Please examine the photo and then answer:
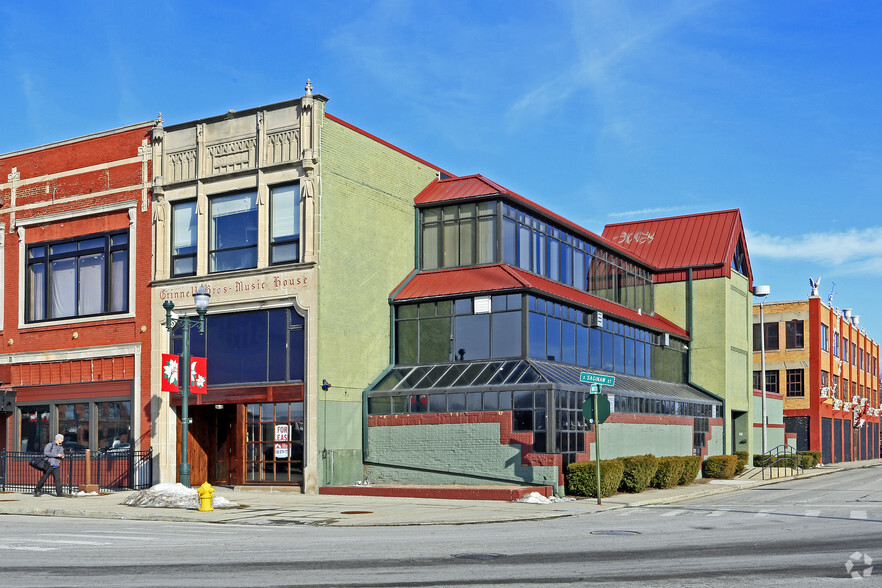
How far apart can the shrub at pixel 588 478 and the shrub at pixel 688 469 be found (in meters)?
6.62

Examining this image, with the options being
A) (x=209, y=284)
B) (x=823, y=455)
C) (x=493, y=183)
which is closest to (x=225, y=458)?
(x=209, y=284)

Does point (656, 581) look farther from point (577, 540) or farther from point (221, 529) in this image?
point (221, 529)

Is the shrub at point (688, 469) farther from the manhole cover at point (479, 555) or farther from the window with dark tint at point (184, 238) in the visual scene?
the manhole cover at point (479, 555)

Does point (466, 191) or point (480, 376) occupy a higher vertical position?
point (466, 191)

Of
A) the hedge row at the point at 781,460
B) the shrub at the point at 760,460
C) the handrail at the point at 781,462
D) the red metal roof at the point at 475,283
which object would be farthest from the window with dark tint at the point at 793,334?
the red metal roof at the point at 475,283

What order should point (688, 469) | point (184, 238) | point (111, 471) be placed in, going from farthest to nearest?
point (688, 469)
point (184, 238)
point (111, 471)

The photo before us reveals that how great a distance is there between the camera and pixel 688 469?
34.5m

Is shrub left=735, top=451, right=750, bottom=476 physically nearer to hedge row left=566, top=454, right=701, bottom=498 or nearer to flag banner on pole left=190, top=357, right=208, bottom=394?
hedge row left=566, top=454, right=701, bottom=498

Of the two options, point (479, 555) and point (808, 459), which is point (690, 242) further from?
point (479, 555)

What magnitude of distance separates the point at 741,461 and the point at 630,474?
47.5 feet

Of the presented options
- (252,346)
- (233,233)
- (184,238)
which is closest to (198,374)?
(252,346)

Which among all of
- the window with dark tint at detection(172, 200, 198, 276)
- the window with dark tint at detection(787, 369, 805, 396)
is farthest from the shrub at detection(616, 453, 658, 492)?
the window with dark tint at detection(787, 369, 805, 396)

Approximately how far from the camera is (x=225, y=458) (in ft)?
107

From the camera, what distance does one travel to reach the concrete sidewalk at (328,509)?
21.0m
